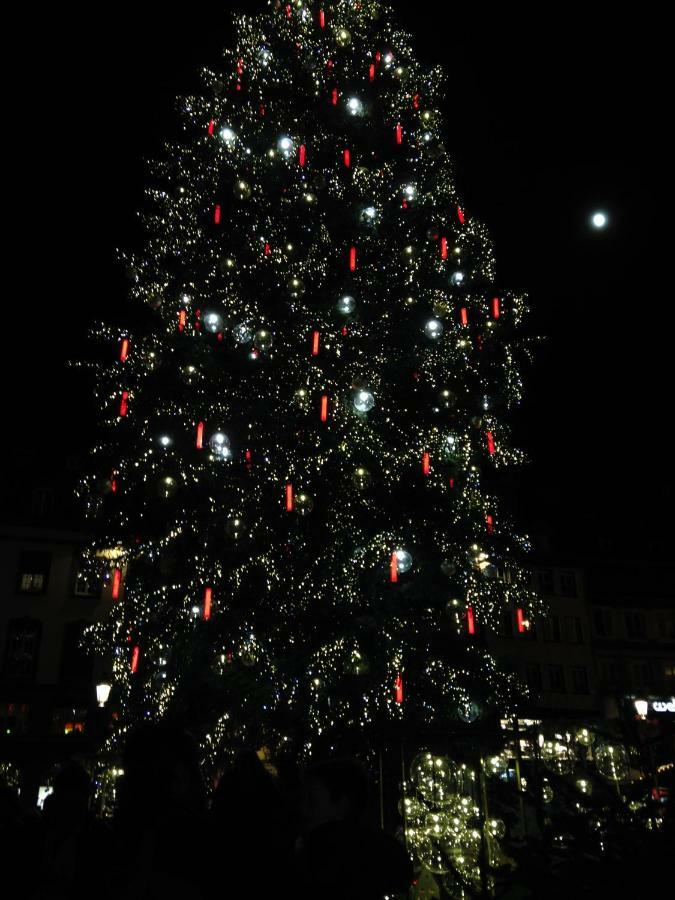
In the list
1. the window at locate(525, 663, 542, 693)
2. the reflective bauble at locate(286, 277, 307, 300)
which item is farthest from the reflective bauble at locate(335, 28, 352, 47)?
the window at locate(525, 663, 542, 693)

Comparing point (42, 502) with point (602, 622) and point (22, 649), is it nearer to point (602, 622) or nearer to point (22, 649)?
point (22, 649)

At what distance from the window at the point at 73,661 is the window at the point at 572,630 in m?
29.4

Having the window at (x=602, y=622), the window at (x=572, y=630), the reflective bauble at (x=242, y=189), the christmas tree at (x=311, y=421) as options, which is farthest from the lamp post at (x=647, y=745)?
the window at (x=602, y=622)

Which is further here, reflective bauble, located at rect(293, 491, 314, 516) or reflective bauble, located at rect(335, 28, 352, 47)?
reflective bauble, located at rect(335, 28, 352, 47)

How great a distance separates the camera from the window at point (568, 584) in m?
50.1

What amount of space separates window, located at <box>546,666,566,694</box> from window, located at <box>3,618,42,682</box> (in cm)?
3018

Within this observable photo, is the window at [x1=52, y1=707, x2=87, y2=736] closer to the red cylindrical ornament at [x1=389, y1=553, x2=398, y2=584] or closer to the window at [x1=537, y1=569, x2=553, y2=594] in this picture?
the red cylindrical ornament at [x1=389, y1=553, x2=398, y2=584]

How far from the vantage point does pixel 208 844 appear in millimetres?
3078

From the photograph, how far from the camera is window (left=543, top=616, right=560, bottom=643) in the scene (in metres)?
47.8

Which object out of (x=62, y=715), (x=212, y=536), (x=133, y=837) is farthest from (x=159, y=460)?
(x=62, y=715)

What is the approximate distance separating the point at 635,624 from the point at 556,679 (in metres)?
8.44

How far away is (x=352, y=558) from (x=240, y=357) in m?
3.98

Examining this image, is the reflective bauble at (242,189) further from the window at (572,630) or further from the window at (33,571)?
the window at (572,630)

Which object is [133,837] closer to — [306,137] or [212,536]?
[212,536]
